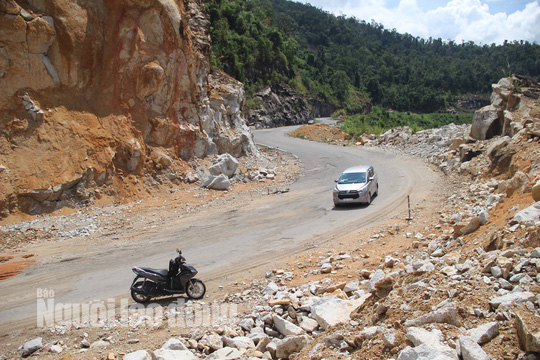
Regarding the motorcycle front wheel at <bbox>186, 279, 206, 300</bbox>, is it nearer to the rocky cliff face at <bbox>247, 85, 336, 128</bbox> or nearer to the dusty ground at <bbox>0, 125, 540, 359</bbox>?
the dusty ground at <bbox>0, 125, 540, 359</bbox>

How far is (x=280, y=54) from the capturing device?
2493 inches

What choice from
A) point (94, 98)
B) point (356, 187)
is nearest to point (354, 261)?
point (356, 187)

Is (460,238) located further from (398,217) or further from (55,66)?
(55,66)

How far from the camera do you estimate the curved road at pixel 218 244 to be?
9.07m

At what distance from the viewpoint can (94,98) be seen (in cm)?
1798

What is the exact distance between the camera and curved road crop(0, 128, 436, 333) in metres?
9.07

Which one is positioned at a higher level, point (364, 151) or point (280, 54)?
point (280, 54)

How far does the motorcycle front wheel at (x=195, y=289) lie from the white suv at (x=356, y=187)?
29.8 feet

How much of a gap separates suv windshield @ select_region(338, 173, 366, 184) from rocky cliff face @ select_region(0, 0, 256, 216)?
854cm

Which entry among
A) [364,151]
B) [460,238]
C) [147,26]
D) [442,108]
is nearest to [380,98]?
[442,108]

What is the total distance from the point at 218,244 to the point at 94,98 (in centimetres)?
1049

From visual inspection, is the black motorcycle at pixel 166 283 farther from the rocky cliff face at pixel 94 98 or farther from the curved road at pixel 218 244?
the rocky cliff face at pixel 94 98

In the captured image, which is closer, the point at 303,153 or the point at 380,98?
the point at 303,153

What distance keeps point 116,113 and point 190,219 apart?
7.03 metres
